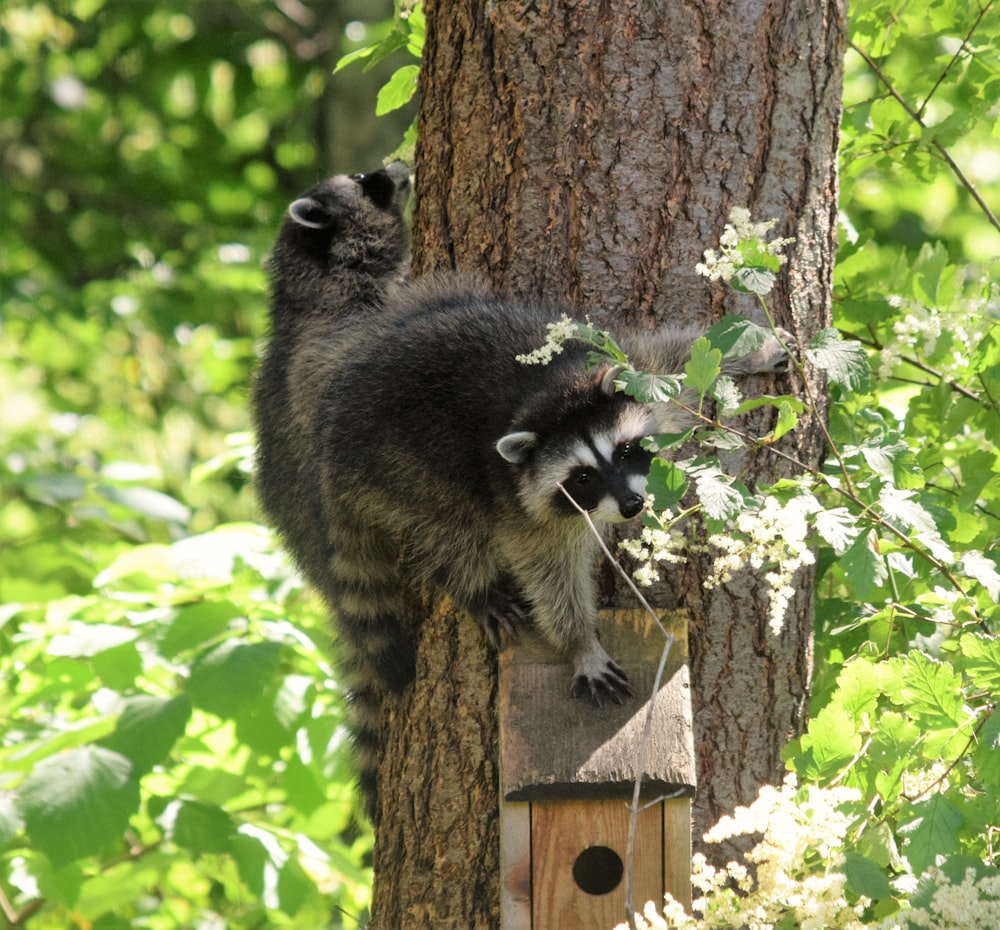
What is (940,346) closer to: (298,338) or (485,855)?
(485,855)

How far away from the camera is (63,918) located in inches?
185

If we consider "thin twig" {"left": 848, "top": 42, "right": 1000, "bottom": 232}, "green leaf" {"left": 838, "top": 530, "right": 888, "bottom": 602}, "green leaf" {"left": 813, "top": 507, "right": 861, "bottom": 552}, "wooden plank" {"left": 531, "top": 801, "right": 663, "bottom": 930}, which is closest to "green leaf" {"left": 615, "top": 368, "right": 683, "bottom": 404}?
"green leaf" {"left": 813, "top": 507, "right": 861, "bottom": 552}

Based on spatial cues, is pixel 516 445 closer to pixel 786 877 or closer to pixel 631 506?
pixel 631 506

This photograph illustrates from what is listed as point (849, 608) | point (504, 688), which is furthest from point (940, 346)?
point (504, 688)

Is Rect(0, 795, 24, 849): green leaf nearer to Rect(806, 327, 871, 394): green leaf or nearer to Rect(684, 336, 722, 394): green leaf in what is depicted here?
Rect(684, 336, 722, 394): green leaf

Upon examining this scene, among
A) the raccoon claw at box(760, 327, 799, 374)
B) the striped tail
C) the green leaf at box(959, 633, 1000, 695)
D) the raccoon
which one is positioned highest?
the raccoon

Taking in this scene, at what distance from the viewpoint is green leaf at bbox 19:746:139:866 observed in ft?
8.83

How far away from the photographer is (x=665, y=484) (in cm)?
186

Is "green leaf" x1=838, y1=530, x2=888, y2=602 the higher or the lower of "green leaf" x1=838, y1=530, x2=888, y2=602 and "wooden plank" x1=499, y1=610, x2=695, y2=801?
the higher

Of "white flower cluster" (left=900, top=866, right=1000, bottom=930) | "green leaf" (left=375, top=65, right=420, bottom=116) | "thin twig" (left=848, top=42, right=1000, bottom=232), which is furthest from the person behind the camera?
"green leaf" (left=375, top=65, right=420, bottom=116)

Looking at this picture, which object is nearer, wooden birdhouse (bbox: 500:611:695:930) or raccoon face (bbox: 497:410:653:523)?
wooden birdhouse (bbox: 500:611:695:930)

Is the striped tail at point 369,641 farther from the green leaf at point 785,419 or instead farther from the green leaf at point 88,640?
the green leaf at point 785,419

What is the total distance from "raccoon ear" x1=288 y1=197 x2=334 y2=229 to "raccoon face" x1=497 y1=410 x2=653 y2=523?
64.8 inches

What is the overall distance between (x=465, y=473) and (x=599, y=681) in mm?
641
